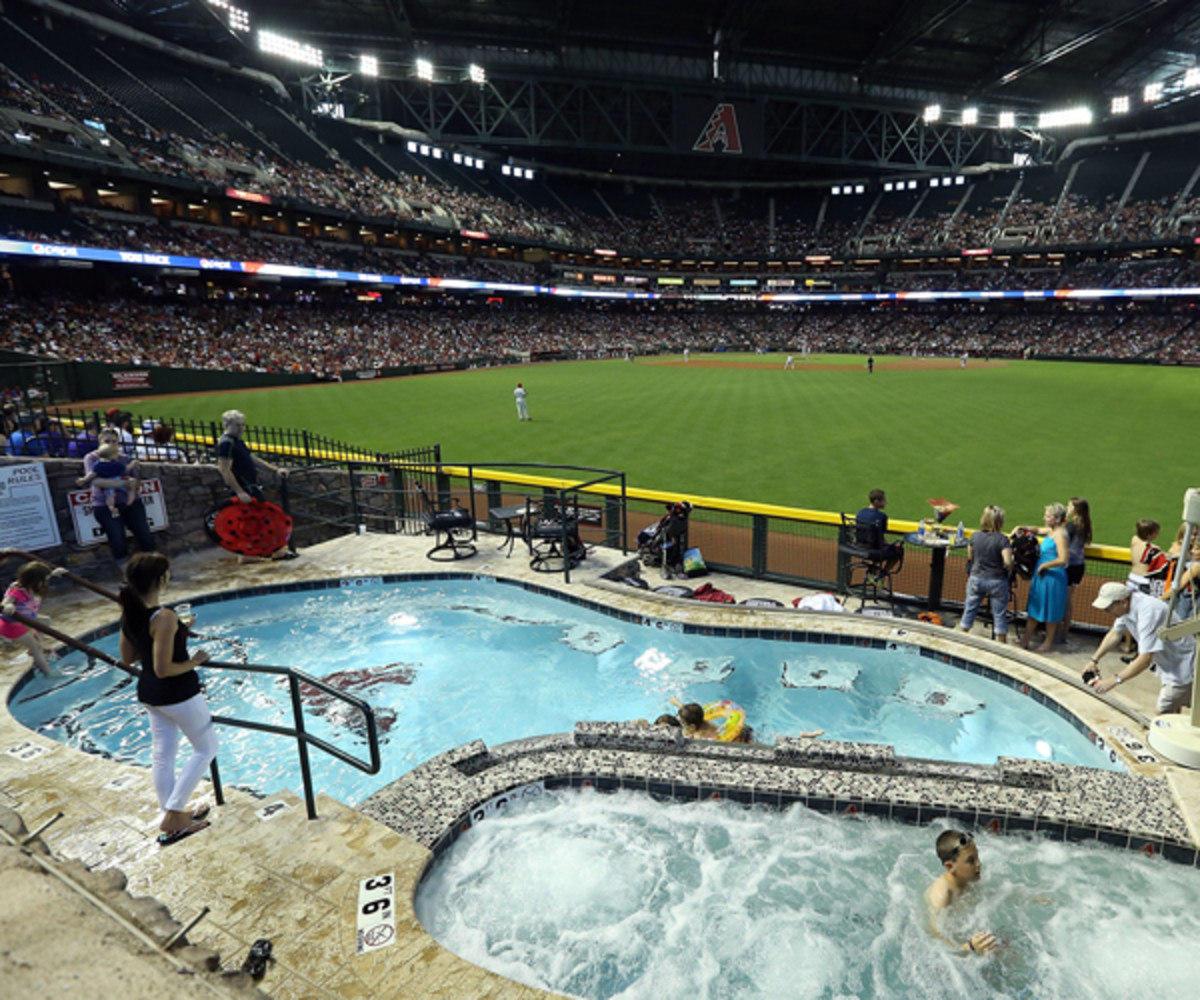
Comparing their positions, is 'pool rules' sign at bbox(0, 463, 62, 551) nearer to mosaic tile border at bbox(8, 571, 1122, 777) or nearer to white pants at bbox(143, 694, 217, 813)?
mosaic tile border at bbox(8, 571, 1122, 777)

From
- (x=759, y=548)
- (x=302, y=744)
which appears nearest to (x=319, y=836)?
(x=302, y=744)

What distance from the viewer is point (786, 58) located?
5406cm

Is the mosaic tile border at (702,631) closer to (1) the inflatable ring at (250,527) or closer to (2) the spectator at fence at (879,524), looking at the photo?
(1) the inflatable ring at (250,527)

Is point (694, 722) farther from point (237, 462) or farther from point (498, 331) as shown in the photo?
point (498, 331)

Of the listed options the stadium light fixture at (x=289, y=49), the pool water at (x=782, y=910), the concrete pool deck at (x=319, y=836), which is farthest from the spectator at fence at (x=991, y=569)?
the stadium light fixture at (x=289, y=49)

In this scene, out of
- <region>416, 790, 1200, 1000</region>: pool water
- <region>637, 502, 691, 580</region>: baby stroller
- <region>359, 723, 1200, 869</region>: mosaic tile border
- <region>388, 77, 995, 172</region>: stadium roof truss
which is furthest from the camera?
<region>388, 77, 995, 172</region>: stadium roof truss

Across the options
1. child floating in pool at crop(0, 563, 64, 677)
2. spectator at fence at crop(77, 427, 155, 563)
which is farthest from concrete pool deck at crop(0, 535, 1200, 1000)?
spectator at fence at crop(77, 427, 155, 563)

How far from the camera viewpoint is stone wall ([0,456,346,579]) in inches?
383

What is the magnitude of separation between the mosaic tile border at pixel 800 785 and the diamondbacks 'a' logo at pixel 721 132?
62.5 metres

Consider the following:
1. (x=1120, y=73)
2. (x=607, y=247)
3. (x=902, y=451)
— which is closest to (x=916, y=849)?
(x=902, y=451)

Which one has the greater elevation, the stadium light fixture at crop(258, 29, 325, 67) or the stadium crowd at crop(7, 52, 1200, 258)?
the stadium light fixture at crop(258, 29, 325, 67)

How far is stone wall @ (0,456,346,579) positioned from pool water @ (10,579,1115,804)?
240 centimetres

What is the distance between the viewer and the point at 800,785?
512 centimetres

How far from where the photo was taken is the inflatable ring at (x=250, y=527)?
1016 cm
